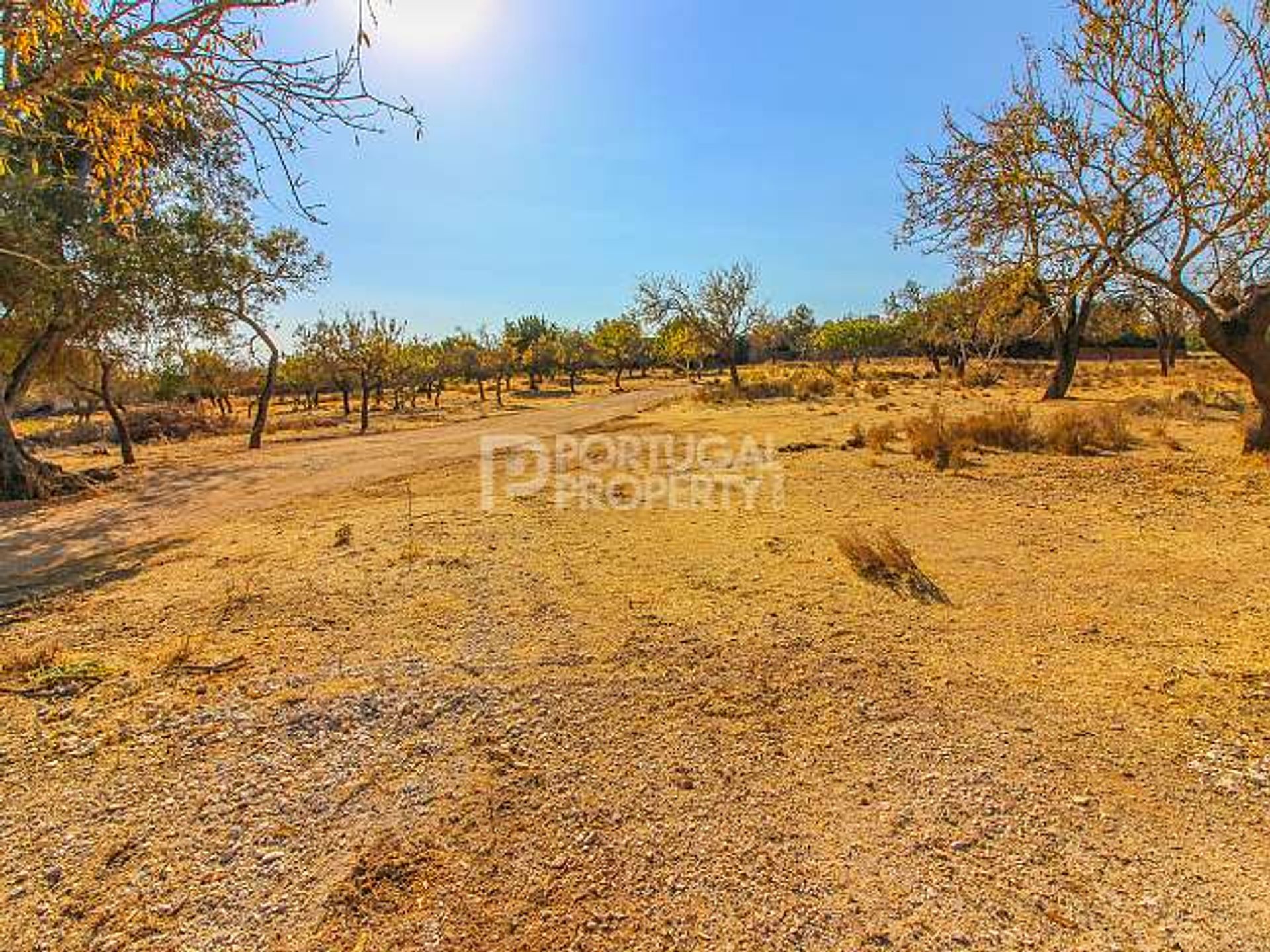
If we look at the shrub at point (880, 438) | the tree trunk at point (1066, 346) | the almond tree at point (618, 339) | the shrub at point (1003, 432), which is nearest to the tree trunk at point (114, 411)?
the shrub at point (880, 438)

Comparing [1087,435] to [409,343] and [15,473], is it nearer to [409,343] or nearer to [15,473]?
[15,473]

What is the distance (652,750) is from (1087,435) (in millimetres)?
12153

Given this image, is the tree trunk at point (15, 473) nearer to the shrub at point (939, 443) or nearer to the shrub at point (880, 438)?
the shrub at point (880, 438)

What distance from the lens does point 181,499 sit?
11406 millimetres

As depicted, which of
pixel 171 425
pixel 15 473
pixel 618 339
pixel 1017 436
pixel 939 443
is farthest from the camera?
pixel 618 339

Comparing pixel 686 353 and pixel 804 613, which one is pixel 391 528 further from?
pixel 686 353

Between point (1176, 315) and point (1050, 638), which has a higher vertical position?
point (1176, 315)

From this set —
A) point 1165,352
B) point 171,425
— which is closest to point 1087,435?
point 1165,352

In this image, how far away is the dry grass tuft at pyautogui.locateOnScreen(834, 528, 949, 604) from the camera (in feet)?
17.6

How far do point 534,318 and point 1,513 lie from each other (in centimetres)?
7456

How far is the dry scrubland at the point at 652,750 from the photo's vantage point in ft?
7.54

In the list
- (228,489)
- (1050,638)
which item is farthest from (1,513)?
(1050,638)

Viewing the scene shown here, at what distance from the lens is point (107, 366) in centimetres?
1711

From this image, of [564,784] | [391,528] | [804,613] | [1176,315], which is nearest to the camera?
[564,784]
